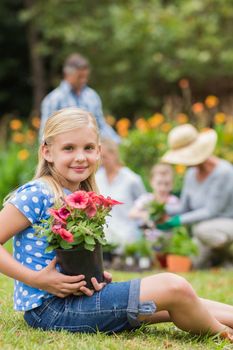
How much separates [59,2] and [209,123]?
217 inches

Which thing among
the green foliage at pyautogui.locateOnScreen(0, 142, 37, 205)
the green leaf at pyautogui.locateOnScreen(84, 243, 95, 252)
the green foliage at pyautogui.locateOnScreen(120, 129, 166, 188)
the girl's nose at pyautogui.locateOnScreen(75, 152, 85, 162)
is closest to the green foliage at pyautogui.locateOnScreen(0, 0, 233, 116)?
the green foliage at pyautogui.locateOnScreen(120, 129, 166, 188)

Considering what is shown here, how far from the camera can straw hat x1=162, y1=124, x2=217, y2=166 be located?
6.99 metres

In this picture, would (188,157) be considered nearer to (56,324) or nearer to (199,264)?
(199,264)

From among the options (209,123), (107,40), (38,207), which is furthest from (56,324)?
(107,40)

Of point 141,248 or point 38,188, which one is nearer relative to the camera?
point 38,188

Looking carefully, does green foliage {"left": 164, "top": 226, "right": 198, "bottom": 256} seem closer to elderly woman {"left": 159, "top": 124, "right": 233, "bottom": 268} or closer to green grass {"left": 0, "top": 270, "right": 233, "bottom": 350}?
elderly woman {"left": 159, "top": 124, "right": 233, "bottom": 268}

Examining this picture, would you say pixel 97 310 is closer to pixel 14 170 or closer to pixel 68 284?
pixel 68 284

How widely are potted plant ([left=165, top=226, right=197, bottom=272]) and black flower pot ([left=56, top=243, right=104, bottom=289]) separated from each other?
379cm

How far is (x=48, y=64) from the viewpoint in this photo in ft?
63.5

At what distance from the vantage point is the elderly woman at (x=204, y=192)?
700cm

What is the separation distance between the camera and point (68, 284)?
3.35 meters

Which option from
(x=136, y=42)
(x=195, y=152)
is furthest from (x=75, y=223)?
(x=136, y=42)

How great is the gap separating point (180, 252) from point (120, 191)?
0.83 metres

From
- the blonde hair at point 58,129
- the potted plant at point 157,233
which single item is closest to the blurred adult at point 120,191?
the potted plant at point 157,233
